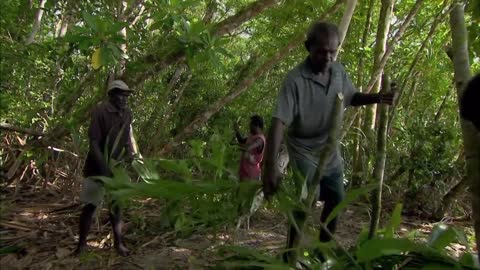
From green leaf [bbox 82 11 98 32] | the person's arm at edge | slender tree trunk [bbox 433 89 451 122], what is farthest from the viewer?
slender tree trunk [bbox 433 89 451 122]

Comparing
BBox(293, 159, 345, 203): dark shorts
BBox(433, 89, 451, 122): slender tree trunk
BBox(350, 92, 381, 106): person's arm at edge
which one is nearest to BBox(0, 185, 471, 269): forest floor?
BBox(293, 159, 345, 203): dark shorts

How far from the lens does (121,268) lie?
3.76 meters

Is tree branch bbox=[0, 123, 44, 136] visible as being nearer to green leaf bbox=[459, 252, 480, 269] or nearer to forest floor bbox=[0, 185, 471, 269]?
forest floor bbox=[0, 185, 471, 269]

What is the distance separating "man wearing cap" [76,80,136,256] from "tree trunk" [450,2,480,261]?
2.46 m

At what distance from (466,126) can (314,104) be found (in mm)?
835

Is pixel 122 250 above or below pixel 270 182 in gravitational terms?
below

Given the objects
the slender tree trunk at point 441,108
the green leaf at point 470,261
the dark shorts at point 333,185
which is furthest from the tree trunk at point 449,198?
the green leaf at point 470,261

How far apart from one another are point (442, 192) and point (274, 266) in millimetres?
4715

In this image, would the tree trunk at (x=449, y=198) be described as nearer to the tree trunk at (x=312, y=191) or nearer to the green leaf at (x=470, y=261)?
the green leaf at (x=470, y=261)

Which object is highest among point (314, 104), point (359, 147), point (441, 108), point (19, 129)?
A: point (441, 108)

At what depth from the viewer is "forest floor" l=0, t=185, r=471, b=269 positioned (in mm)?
3760

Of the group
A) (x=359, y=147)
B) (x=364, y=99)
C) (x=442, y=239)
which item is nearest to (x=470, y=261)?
(x=442, y=239)

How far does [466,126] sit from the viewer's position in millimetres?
2355

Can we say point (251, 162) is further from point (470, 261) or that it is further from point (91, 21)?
point (470, 261)
